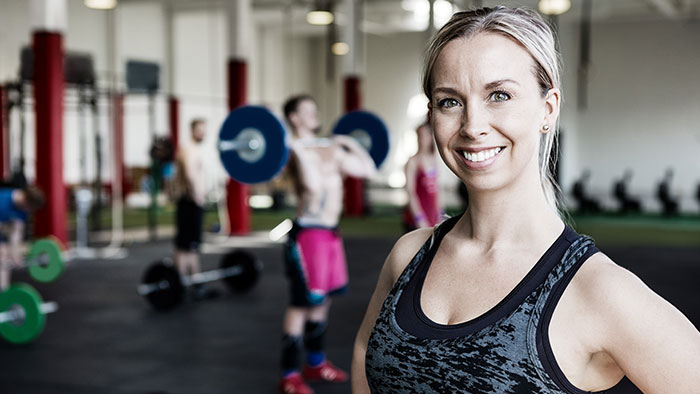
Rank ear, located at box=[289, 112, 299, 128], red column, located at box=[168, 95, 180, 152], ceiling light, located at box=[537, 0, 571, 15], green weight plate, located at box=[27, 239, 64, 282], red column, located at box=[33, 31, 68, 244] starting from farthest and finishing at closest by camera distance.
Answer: red column, located at box=[168, 95, 180, 152] < red column, located at box=[33, 31, 68, 244] < ceiling light, located at box=[537, 0, 571, 15] < green weight plate, located at box=[27, 239, 64, 282] < ear, located at box=[289, 112, 299, 128]

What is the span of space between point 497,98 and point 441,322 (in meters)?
0.22

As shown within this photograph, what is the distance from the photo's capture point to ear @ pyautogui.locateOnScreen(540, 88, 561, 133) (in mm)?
685

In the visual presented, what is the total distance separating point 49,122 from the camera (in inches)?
249

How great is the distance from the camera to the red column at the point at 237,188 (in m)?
8.32

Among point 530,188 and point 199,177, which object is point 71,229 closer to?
point 199,177

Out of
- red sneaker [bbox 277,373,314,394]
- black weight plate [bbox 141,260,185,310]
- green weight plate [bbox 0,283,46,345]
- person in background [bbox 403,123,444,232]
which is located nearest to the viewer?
red sneaker [bbox 277,373,314,394]

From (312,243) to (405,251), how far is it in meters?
2.15

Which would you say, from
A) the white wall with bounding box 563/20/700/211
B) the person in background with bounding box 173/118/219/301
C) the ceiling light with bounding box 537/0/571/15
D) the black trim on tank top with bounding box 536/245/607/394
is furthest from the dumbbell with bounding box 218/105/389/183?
the white wall with bounding box 563/20/700/211

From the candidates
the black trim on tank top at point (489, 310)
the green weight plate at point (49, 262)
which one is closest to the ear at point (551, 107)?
the black trim on tank top at point (489, 310)

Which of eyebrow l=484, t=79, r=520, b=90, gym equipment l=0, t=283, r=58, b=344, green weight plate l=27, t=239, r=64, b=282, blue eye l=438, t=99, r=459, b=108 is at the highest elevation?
eyebrow l=484, t=79, r=520, b=90

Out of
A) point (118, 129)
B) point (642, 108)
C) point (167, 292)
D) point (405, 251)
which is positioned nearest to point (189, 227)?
point (167, 292)

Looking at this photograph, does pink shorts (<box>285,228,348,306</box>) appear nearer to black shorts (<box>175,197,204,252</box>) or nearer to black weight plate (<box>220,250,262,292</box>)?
black shorts (<box>175,197,204,252</box>)

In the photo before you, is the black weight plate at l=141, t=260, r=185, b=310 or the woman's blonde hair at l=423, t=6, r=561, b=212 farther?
the black weight plate at l=141, t=260, r=185, b=310

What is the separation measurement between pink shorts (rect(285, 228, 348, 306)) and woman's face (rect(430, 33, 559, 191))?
2278 millimetres
